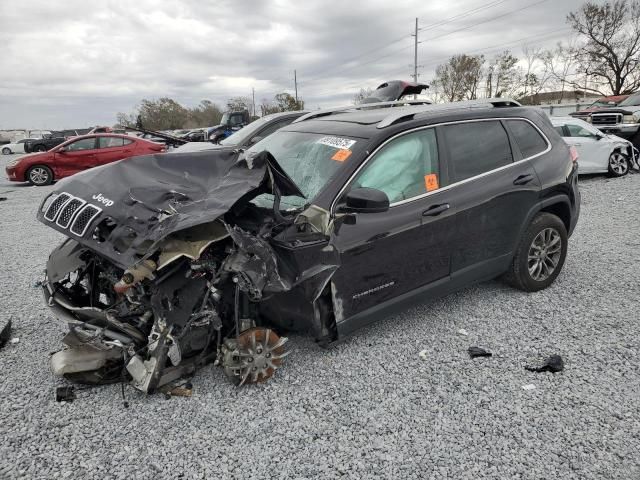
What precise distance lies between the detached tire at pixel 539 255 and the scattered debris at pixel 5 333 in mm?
4458

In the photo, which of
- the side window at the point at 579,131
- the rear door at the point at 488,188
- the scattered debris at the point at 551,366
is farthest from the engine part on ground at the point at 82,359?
the side window at the point at 579,131

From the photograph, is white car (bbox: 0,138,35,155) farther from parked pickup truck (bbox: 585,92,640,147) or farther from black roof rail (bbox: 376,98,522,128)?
black roof rail (bbox: 376,98,522,128)

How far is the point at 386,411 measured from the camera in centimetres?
273

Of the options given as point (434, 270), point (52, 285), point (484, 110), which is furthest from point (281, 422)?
point (484, 110)

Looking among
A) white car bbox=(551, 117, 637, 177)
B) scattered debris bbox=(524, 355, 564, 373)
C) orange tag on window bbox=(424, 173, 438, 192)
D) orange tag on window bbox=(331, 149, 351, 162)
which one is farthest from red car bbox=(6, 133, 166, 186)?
scattered debris bbox=(524, 355, 564, 373)

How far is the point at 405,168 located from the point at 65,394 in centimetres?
284

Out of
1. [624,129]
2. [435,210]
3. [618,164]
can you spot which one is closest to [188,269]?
[435,210]

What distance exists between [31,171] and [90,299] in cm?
1298

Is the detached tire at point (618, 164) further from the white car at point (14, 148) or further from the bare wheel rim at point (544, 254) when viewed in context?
the white car at point (14, 148)

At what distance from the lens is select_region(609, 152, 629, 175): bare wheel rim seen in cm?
1098

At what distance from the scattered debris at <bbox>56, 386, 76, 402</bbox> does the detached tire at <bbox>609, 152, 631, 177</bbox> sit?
40.2 feet

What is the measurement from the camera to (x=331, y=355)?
11.0 feet

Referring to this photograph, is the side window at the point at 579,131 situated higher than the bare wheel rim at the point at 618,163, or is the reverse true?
the side window at the point at 579,131

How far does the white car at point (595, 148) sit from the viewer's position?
10.9 meters
